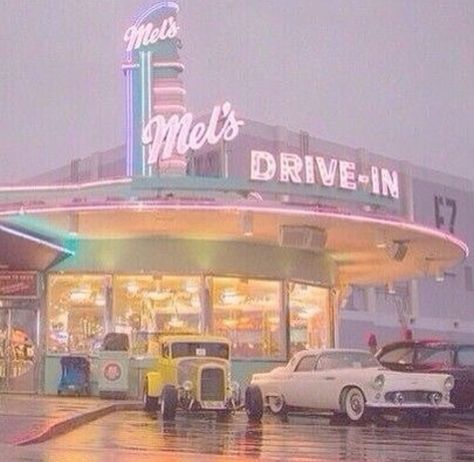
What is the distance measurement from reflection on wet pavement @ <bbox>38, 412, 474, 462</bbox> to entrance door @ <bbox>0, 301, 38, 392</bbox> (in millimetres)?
7597

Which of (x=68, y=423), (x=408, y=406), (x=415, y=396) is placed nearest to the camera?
(x=68, y=423)

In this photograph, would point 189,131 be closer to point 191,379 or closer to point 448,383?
point 191,379

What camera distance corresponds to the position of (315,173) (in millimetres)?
25016

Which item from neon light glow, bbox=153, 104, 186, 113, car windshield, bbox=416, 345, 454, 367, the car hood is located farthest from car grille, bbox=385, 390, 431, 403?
neon light glow, bbox=153, 104, 186, 113

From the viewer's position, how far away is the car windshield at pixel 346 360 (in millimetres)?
18750

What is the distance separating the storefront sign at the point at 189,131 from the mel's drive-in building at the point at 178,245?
0.04 meters

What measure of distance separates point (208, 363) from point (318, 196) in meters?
7.82

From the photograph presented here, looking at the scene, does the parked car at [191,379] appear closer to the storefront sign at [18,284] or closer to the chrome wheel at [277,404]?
the chrome wheel at [277,404]

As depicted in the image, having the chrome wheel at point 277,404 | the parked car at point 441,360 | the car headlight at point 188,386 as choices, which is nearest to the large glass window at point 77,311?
the chrome wheel at point 277,404

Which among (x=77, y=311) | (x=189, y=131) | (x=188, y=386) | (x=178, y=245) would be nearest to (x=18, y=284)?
(x=77, y=311)

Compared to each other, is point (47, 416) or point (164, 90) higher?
point (164, 90)

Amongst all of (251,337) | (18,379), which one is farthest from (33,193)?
(251,337)

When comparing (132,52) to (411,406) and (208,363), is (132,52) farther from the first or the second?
(411,406)

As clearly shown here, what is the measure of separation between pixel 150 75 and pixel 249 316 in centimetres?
797
